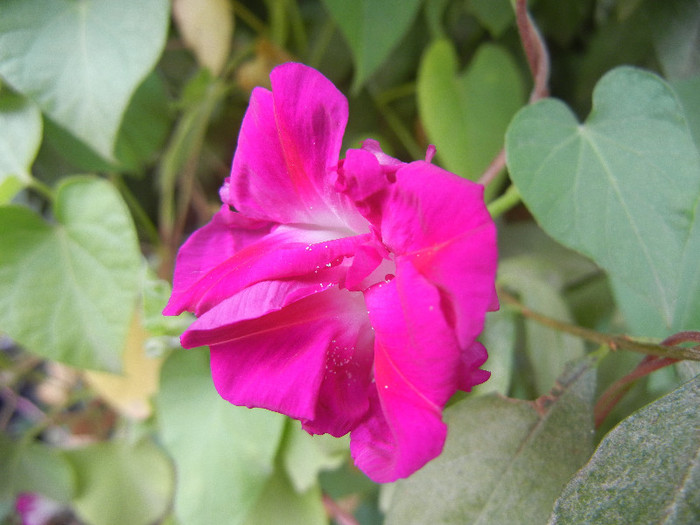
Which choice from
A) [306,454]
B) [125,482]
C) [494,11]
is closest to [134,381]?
[125,482]

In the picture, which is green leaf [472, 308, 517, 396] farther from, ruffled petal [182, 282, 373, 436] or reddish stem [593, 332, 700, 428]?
ruffled petal [182, 282, 373, 436]

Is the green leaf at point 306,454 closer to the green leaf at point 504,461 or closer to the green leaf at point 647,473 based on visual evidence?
the green leaf at point 504,461

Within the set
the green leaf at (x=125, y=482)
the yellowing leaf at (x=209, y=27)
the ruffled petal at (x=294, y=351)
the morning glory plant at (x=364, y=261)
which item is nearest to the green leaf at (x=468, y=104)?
the morning glory plant at (x=364, y=261)

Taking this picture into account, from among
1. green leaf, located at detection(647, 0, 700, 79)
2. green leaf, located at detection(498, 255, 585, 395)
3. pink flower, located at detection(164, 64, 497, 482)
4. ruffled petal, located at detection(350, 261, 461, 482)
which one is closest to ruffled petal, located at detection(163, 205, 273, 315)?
pink flower, located at detection(164, 64, 497, 482)

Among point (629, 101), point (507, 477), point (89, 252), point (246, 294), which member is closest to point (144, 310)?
point (89, 252)

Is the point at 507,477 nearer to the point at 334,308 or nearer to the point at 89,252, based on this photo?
the point at 334,308

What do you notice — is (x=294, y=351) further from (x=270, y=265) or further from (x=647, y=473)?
(x=647, y=473)
